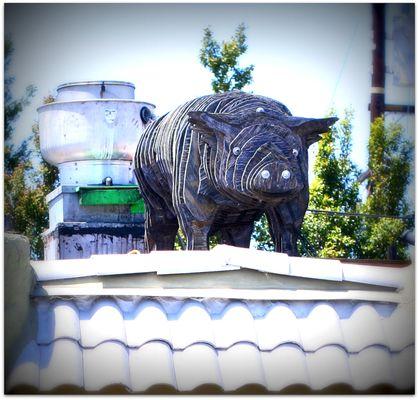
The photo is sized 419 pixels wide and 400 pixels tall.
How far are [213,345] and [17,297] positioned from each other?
1.05 meters

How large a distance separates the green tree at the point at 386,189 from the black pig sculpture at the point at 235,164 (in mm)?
3886

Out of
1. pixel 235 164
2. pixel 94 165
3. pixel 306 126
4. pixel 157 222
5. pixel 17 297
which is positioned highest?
pixel 94 165

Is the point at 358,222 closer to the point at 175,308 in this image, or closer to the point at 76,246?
the point at 76,246

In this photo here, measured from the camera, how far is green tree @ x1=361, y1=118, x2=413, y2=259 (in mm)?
16781

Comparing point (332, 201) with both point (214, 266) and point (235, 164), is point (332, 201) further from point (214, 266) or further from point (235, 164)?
point (214, 266)

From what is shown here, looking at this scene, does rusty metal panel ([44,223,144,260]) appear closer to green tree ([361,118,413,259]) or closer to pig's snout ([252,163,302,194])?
green tree ([361,118,413,259])

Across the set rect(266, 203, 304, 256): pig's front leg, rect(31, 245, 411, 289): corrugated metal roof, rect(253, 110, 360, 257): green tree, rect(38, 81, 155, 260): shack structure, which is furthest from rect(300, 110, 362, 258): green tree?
rect(31, 245, 411, 289): corrugated metal roof

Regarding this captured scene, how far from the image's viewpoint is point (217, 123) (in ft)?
38.1

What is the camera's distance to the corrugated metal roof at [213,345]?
6.76 meters

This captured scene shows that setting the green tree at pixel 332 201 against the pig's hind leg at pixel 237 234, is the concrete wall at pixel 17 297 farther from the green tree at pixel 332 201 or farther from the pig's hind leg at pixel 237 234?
the green tree at pixel 332 201

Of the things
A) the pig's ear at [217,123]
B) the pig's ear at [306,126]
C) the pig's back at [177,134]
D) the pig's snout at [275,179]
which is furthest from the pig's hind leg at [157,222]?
the pig's snout at [275,179]

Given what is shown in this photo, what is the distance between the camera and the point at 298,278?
7.36 m

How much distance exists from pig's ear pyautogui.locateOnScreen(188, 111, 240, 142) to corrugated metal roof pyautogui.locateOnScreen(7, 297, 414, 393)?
14.6 ft

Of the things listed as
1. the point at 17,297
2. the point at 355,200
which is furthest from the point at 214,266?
the point at 355,200
